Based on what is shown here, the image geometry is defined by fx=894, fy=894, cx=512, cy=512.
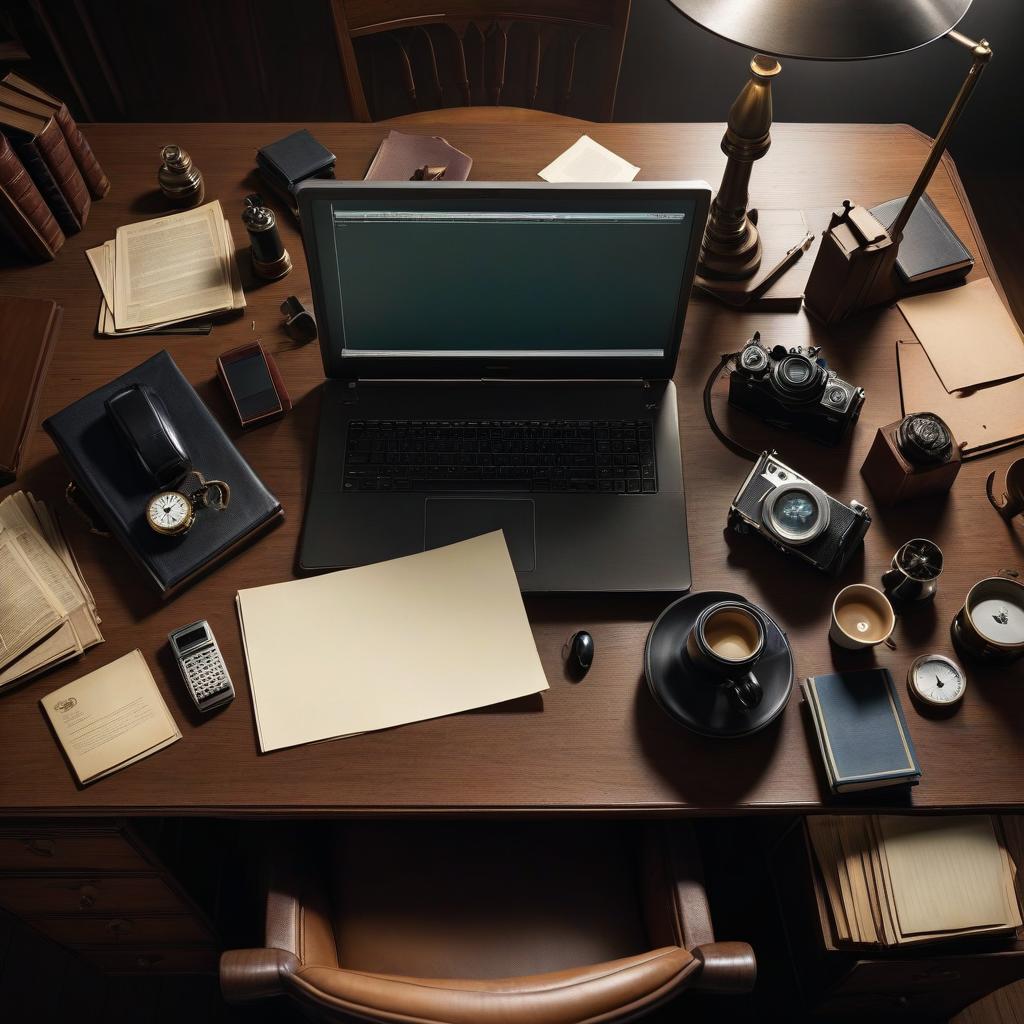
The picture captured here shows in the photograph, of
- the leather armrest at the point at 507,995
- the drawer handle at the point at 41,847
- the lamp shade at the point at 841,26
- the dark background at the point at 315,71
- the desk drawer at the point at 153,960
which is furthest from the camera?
the dark background at the point at 315,71

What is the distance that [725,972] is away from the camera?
3.04 ft

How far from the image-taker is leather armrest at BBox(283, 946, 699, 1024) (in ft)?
2.75

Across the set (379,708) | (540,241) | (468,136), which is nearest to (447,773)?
(379,708)

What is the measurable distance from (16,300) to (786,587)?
123 cm

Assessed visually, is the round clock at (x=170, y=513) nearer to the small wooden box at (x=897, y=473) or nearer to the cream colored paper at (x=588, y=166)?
the cream colored paper at (x=588, y=166)

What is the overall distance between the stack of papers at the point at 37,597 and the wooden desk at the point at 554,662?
3 centimetres

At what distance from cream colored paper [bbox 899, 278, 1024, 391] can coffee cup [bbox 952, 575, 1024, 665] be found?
1.14 feet

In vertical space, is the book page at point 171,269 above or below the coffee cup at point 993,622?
above

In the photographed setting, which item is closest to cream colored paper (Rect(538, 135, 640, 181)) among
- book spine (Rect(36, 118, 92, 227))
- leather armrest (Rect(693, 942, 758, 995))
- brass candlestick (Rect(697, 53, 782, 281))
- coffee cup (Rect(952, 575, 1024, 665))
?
brass candlestick (Rect(697, 53, 782, 281))

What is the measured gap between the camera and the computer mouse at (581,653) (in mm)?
1127

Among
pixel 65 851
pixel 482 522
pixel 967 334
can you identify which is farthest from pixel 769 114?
pixel 65 851

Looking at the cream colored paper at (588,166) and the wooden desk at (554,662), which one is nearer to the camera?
the wooden desk at (554,662)

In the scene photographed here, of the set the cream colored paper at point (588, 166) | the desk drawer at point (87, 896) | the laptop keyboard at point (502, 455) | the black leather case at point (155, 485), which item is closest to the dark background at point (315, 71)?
the cream colored paper at point (588, 166)

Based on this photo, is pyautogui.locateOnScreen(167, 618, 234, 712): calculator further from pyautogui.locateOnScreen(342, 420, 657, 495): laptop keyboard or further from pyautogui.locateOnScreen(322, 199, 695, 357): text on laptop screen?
pyautogui.locateOnScreen(322, 199, 695, 357): text on laptop screen
